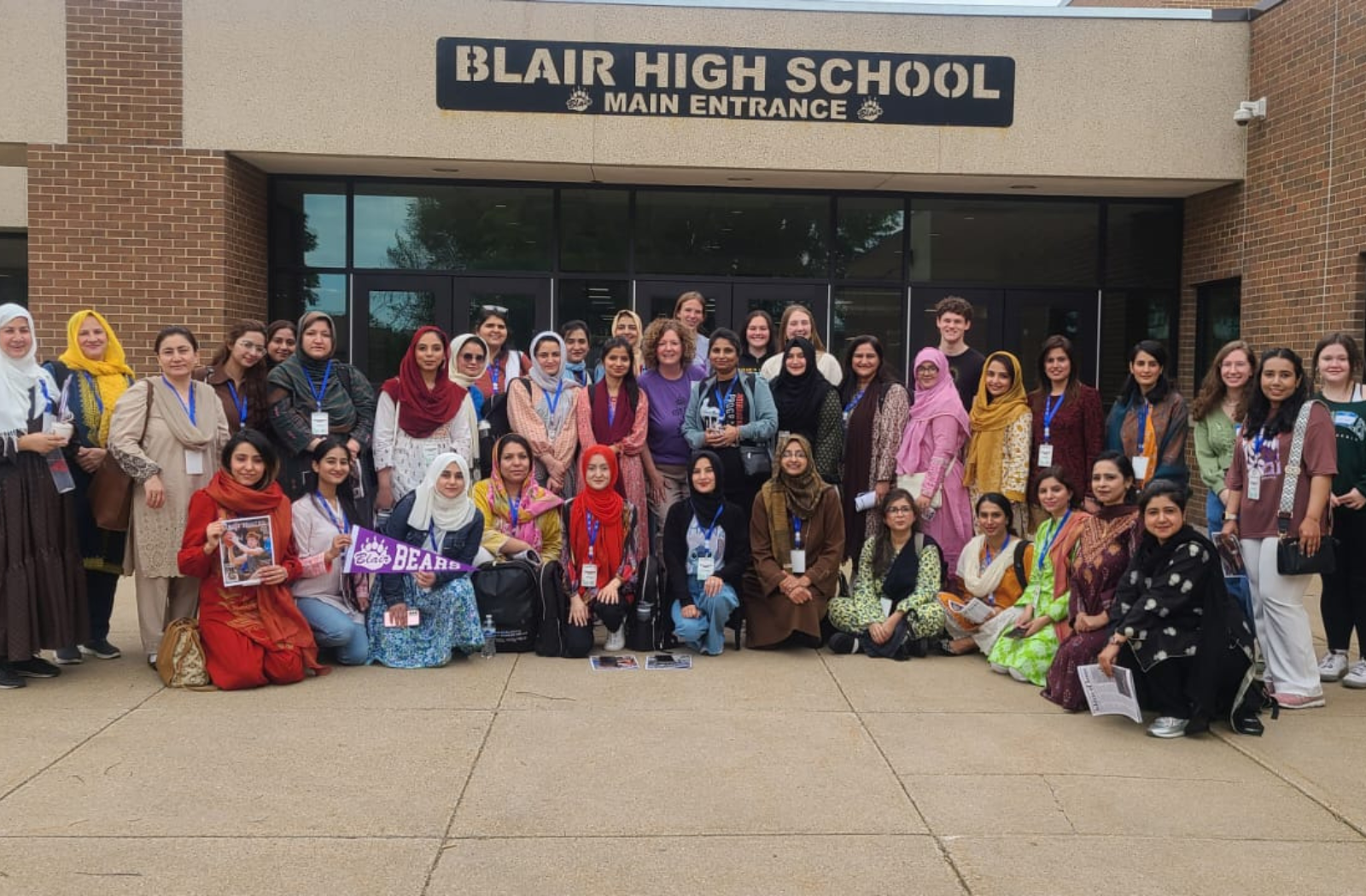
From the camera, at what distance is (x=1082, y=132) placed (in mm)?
10984

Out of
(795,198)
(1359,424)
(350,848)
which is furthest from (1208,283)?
(350,848)

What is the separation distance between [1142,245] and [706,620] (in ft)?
27.8

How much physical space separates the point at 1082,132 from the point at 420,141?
640cm

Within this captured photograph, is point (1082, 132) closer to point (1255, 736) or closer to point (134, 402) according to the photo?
point (1255, 736)

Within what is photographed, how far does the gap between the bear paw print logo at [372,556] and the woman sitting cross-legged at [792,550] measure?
6.60 feet

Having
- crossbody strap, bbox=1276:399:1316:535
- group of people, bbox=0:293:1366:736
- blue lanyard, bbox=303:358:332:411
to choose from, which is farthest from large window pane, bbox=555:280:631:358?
crossbody strap, bbox=1276:399:1316:535

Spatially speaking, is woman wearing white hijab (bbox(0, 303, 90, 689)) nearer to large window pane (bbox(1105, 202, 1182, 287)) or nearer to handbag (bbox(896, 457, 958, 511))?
handbag (bbox(896, 457, 958, 511))

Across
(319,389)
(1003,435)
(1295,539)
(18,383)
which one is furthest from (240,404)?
(1295,539)

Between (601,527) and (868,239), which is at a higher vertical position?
(868,239)

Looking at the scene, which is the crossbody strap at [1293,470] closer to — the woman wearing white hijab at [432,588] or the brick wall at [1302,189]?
the woman wearing white hijab at [432,588]

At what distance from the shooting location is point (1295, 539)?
5375 millimetres

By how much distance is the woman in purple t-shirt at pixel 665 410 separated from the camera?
7.00 meters

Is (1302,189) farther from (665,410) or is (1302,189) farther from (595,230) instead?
(665,410)

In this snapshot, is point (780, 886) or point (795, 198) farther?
point (795, 198)
